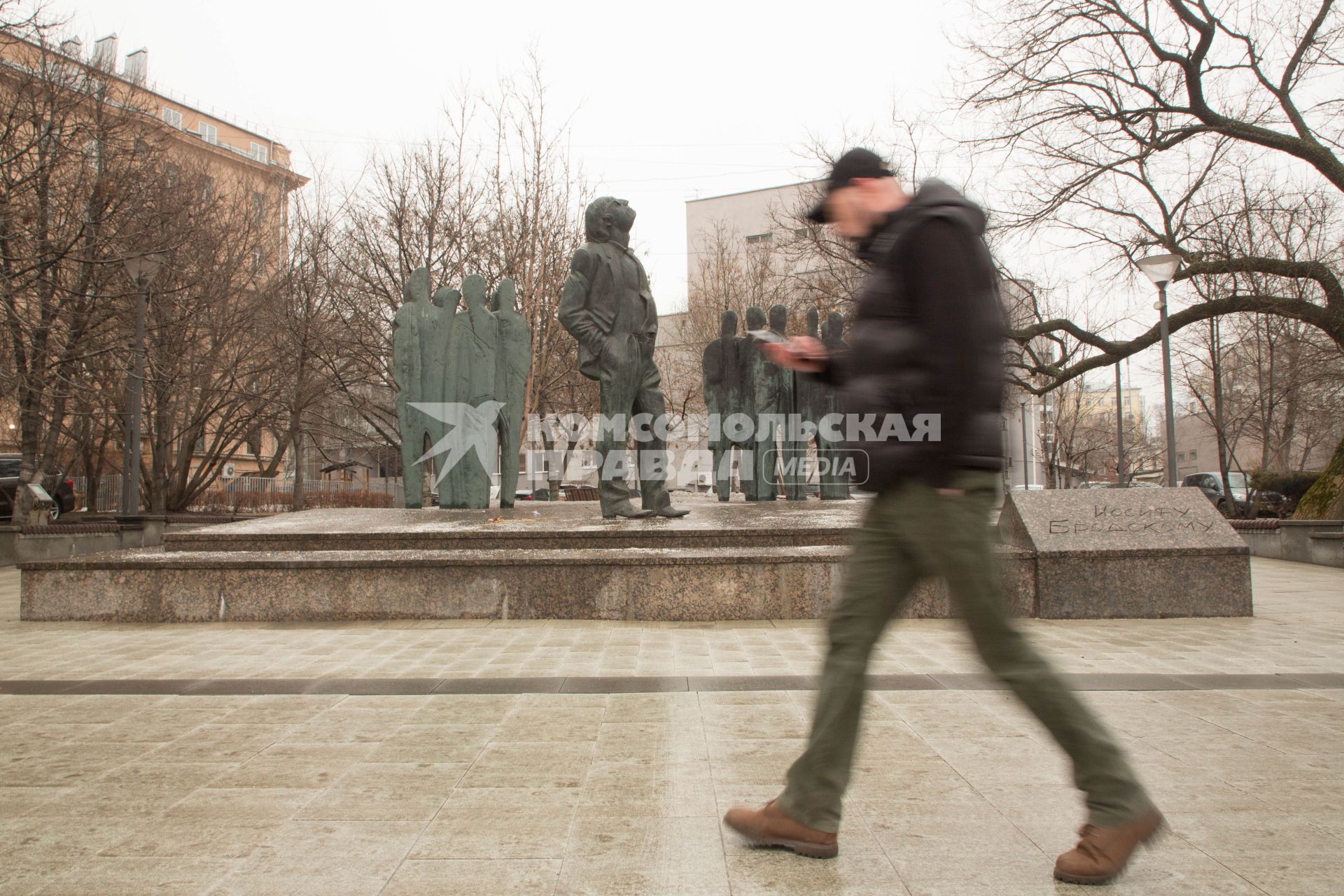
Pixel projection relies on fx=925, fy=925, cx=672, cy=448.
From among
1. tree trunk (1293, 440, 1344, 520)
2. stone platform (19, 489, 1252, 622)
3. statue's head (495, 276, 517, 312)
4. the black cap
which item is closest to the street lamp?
tree trunk (1293, 440, 1344, 520)

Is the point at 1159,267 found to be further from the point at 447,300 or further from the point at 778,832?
the point at 778,832

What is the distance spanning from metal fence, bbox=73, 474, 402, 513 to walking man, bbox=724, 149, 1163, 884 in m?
24.9

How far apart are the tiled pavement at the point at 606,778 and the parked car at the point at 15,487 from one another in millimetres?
17995

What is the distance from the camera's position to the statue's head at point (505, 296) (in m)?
11.7

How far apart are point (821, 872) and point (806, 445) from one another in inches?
451

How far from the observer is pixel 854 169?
2.85m

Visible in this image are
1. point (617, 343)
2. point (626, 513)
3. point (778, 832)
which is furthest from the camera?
point (626, 513)

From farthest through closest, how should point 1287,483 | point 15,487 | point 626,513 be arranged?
point 1287,483 < point 15,487 < point 626,513

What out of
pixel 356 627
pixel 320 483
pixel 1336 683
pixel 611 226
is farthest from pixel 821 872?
pixel 320 483

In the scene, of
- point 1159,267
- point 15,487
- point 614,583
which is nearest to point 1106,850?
point 614,583

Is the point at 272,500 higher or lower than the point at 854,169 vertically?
lower

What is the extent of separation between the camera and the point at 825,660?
8.73 feet

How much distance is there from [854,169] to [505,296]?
9322 mm

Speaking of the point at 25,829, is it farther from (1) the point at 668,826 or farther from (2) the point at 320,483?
(2) the point at 320,483
